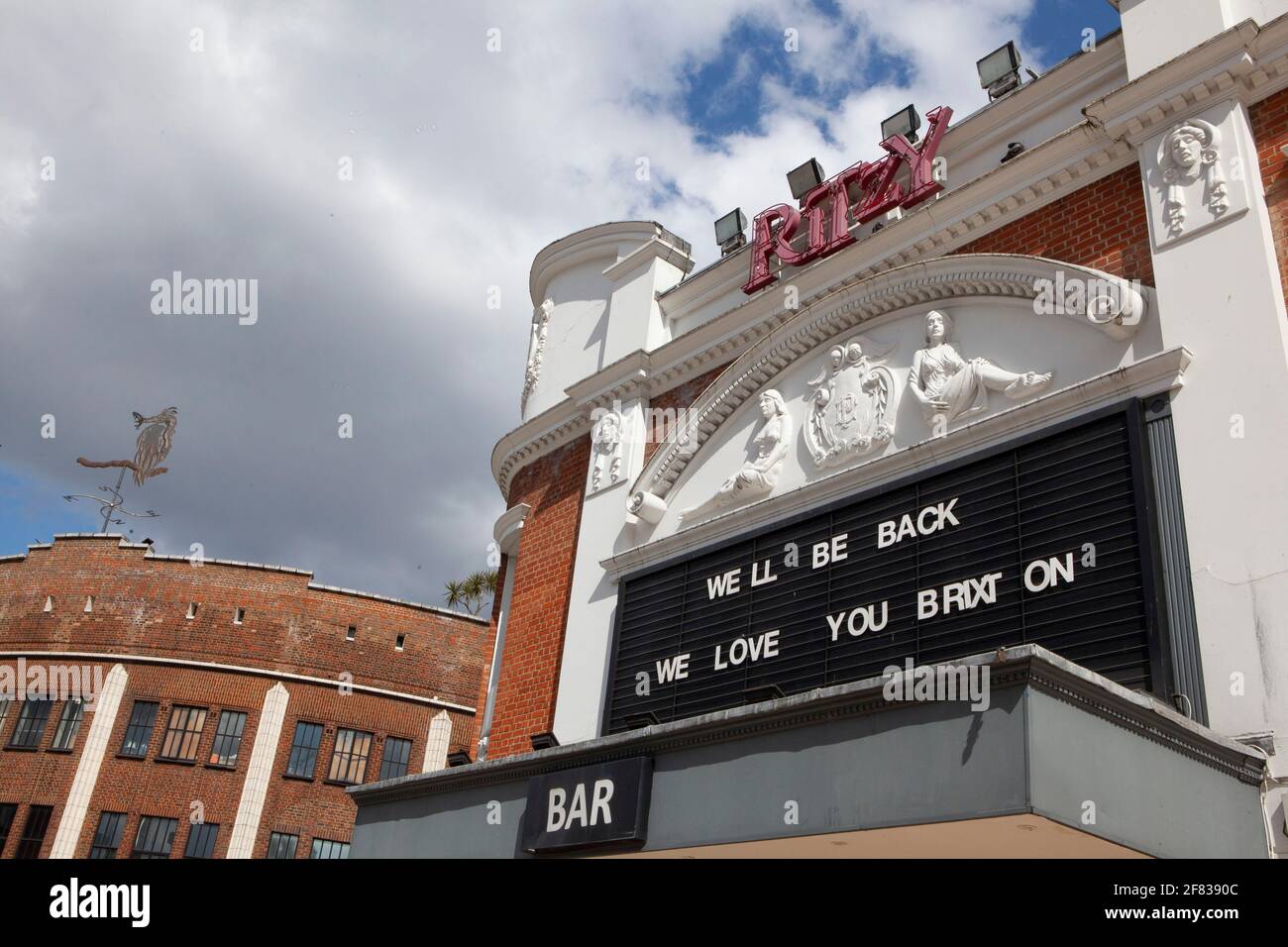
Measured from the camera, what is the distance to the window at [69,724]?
121 feet

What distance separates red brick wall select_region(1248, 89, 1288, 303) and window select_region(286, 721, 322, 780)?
1334 inches

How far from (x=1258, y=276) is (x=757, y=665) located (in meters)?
5.31

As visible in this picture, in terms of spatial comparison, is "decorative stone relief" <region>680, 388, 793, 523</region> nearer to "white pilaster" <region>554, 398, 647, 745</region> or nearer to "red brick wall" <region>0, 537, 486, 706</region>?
"white pilaster" <region>554, 398, 647, 745</region>

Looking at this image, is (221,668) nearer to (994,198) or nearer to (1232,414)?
(994,198)

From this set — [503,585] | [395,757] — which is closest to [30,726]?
[395,757]

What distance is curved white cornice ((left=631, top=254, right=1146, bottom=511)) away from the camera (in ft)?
32.1

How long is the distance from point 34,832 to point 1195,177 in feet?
124

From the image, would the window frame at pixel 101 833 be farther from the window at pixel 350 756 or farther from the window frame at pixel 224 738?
the window at pixel 350 756

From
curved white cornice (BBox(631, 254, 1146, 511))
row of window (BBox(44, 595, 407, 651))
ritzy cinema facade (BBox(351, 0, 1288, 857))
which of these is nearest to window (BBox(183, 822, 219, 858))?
row of window (BBox(44, 595, 407, 651))

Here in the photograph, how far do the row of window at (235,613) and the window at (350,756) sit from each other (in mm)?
3301

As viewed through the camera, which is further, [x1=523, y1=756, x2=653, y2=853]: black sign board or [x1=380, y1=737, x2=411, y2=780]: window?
[x1=380, y1=737, x2=411, y2=780]: window

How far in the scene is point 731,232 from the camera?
47.6ft

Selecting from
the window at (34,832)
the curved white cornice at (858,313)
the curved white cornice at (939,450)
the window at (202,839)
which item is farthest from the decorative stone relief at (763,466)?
the window at (34,832)
